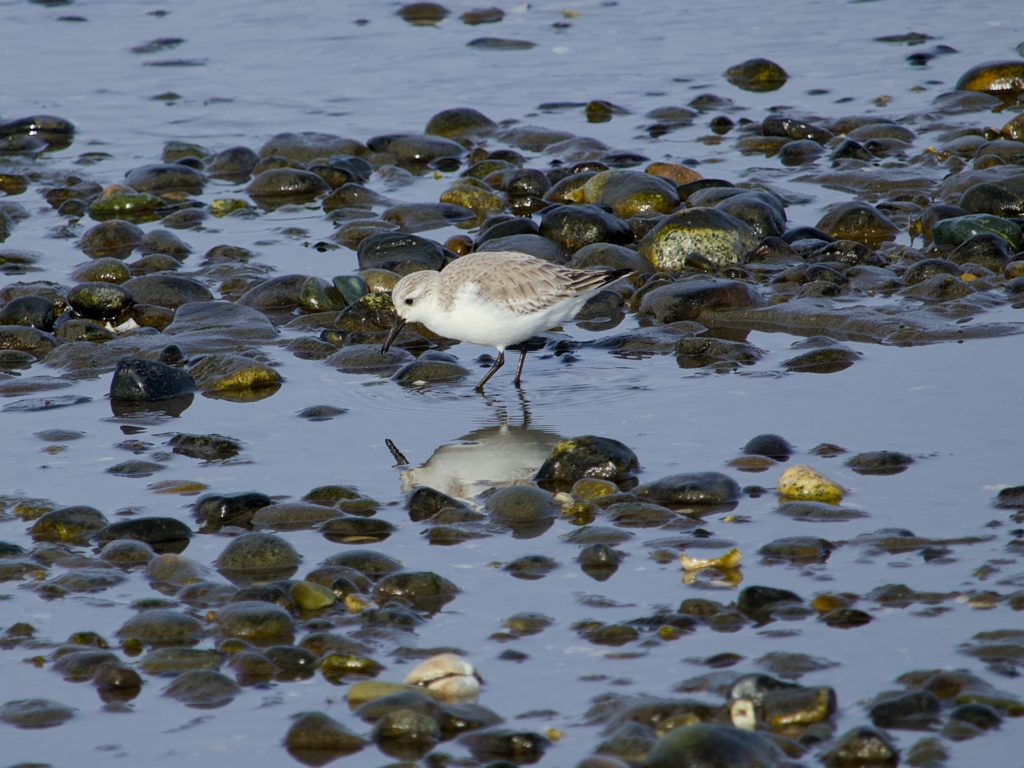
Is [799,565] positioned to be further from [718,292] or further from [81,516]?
[718,292]

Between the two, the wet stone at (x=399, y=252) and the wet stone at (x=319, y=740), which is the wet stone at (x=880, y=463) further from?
the wet stone at (x=399, y=252)

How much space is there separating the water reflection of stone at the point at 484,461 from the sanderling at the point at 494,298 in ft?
2.35

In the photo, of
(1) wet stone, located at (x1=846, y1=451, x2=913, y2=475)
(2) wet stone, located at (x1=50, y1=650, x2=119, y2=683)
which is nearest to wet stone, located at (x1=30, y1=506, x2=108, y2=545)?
(2) wet stone, located at (x1=50, y1=650, x2=119, y2=683)

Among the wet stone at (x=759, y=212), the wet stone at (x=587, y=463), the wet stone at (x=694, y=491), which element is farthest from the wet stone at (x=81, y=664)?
the wet stone at (x=759, y=212)

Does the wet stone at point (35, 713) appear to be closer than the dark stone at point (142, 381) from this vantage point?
Yes

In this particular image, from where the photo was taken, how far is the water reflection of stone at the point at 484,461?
7.84 metres

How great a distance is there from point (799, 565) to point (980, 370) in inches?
124

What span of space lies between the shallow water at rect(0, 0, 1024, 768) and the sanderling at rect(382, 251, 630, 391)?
1.38ft

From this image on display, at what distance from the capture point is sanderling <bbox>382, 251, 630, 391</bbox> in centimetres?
927

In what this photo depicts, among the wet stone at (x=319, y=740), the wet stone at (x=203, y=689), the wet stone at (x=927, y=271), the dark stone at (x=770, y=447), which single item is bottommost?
the wet stone at (x=927, y=271)

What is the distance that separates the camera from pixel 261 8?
70.7 ft

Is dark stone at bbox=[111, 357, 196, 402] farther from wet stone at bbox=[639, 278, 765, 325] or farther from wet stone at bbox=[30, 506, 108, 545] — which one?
wet stone at bbox=[639, 278, 765, 325]

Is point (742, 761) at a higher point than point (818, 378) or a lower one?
higher

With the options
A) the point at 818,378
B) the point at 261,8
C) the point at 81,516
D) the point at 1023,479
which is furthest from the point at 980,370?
the point at 261,8
